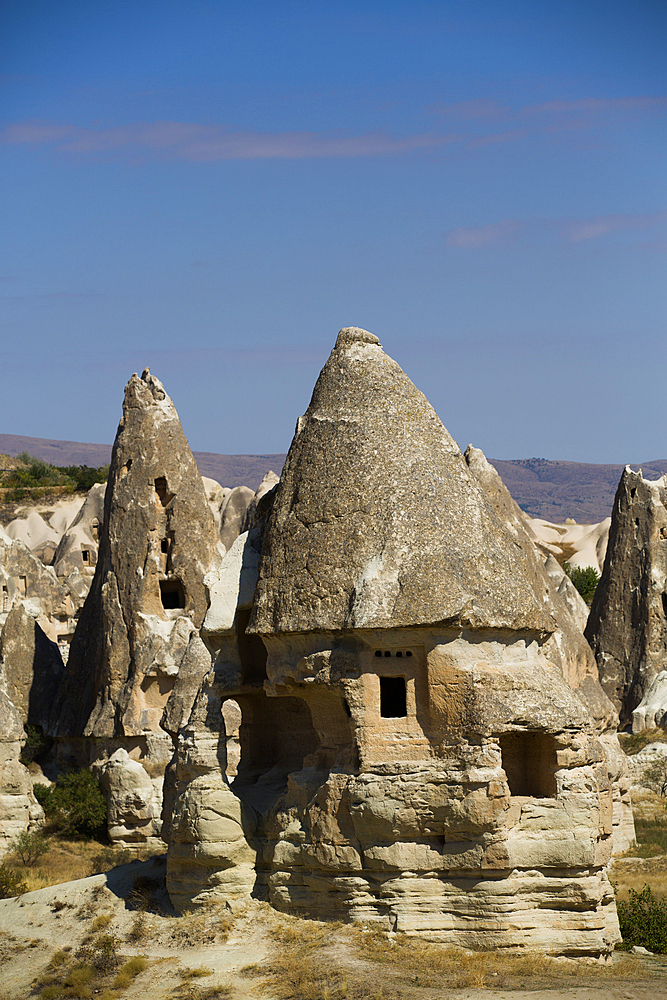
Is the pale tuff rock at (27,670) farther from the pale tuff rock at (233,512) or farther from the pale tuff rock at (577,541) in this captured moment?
the pale tuff rock at (577,541)

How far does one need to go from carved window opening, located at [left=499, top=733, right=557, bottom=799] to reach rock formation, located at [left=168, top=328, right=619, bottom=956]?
0.07 feet

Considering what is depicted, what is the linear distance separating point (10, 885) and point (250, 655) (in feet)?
17.6

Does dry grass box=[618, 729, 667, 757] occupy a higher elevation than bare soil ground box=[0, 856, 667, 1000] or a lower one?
higher

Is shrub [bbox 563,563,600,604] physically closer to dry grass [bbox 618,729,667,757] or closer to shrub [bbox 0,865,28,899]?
dry grass [bbox 618,729,667,757]

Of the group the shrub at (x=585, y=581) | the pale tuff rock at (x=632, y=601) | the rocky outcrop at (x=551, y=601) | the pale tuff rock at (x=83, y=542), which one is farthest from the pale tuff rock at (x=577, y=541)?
the rocky outcrop at (x=551, y=601)

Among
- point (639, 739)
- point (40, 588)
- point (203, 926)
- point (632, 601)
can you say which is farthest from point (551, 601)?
point (40, 588)

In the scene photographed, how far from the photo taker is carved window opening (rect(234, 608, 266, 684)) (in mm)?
14562

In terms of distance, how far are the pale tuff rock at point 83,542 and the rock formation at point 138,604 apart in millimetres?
15035

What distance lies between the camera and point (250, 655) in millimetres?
14805

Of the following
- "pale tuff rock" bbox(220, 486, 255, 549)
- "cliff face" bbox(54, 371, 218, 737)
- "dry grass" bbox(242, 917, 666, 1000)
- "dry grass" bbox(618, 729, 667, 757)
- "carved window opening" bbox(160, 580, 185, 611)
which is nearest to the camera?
"dry grass" bbox(242, 917, 666, 1000)

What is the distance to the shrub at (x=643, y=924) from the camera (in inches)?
531

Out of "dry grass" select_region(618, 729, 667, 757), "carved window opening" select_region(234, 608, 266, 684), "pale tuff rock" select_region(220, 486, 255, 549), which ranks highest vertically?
"pale tuff rock" select_region(220, 486, 255, 549)

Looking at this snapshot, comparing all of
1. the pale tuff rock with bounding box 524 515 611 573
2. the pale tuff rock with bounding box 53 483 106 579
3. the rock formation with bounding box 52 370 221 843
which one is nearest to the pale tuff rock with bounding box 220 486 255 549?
the pale tuff rock with bounding box 53 483 106 579

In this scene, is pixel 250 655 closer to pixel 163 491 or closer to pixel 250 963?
pixel 250 963
